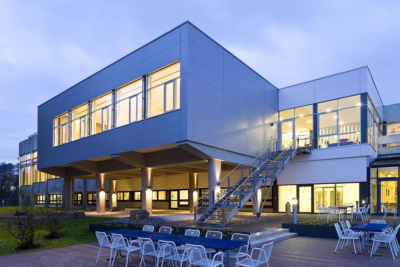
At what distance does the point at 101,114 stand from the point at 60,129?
6697 millimetres

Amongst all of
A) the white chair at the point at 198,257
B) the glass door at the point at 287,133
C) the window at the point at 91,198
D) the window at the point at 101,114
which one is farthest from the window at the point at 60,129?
the white chair at the point at 198,257

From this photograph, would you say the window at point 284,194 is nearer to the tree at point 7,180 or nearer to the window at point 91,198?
the window at point 91,198

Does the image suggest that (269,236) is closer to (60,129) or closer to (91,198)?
(60,129)

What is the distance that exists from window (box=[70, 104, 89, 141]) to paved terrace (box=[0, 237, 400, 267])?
1287cm

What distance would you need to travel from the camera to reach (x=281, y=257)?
351 inches

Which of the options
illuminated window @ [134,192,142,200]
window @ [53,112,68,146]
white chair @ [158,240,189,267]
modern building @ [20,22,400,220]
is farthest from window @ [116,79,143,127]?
illuminated window @ [134,192,142,200]

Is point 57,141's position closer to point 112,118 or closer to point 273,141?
point 112,118

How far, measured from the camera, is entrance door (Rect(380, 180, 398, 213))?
60.4 feet

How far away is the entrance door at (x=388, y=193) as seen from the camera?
60.4 feet

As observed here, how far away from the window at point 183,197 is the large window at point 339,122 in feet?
42.1

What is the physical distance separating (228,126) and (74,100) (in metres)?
12.8

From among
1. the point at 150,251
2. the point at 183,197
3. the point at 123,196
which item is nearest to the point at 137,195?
the point at 123,196

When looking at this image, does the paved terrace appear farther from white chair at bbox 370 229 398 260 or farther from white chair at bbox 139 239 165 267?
white chair at bbox 139 239 165 267

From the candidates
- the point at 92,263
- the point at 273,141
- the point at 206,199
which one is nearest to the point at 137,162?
the point at 206,199
